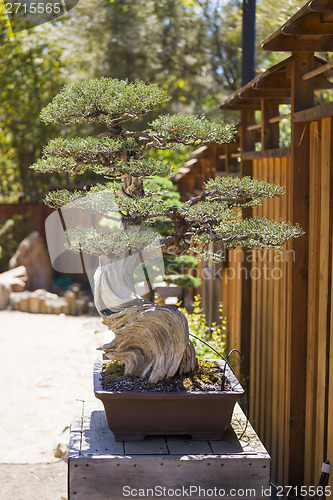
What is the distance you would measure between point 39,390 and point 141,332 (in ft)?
13.2

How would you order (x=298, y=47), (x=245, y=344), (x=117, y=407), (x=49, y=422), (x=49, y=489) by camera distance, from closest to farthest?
(x=117, y=407), (x=298, y=47), (x=49, y=489), (x=245, y=344), (x=49, y=422)

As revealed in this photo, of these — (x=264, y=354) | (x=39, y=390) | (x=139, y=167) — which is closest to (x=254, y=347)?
(x=264, y=354)

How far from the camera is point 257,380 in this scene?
432cm

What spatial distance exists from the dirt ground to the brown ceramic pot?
72 cm

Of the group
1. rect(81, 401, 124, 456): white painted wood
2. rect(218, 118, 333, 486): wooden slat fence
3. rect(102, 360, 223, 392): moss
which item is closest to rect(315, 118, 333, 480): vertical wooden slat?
rect(218, 118, 333, 486): wooden slat fence

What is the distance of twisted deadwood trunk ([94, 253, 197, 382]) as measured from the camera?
112 inches

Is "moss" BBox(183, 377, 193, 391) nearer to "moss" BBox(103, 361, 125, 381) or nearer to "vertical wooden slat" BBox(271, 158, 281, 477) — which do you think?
"moss" BBox(103, 361, 125, 381)

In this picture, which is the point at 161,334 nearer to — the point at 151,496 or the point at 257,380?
the point at 151,496

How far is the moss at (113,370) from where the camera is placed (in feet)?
9.46

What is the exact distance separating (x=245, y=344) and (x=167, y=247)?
71.1 inches

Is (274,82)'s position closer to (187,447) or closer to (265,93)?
(265,93)

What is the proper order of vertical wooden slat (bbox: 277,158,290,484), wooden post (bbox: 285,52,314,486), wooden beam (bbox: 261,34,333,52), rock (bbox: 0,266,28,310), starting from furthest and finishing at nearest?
rock (bbox: 0,266,28,310), vertical wooden slat (bbox: 277,158,290,484), wooden post (bbox: 285,52,314,486), wooden beam (bbox: 261,34,333,52)

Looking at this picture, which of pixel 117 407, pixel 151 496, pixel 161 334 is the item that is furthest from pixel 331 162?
pixel 151 496

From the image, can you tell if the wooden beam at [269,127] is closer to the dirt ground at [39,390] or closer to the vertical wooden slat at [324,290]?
the vertical wooden slat at [324,290]
